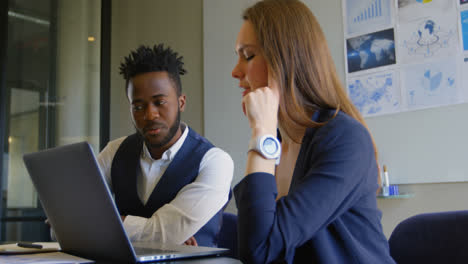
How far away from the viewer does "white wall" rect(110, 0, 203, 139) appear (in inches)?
146

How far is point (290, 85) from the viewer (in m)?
1.04

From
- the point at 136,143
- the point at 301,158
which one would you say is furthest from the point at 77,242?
the point at 136,143

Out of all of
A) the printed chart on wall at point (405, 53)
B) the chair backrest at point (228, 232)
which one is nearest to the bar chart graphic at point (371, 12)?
the printed chart on wall at point (405, 53)

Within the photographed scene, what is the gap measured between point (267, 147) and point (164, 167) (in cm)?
91

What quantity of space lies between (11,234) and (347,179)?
325cm

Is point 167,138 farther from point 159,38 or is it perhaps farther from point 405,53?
point 159,38

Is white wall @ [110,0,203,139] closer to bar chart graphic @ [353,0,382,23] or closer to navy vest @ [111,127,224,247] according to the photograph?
bar chart graphic @ [353,0,382,23]

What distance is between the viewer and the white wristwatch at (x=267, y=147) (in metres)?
0.96

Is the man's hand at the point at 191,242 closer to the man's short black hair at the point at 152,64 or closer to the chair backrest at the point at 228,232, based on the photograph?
the chair backrest at the point at 228,232

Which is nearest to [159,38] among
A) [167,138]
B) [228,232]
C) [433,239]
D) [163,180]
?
[167,138]

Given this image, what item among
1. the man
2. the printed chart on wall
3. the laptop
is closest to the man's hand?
the man

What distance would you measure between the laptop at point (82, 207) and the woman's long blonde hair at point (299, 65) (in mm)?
382

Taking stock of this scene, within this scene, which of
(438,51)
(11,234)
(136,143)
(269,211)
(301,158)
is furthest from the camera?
(11,234)

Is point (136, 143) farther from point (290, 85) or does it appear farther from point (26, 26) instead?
point (26, 26)
